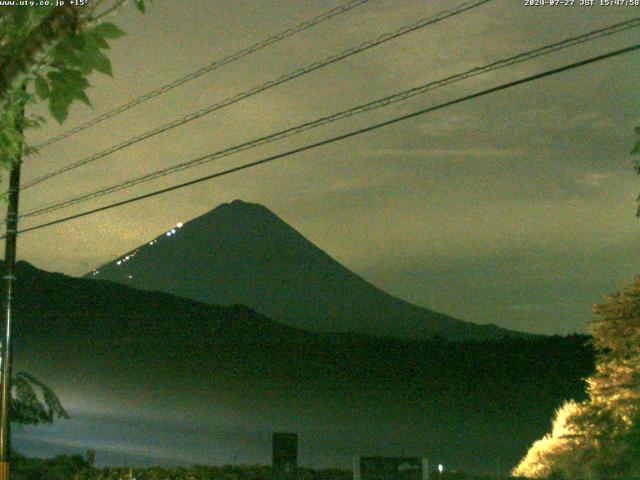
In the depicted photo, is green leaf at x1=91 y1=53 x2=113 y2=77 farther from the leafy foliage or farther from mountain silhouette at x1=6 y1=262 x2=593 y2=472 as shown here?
mountain silhouette at x1=6 y1=262 x2=593 y2=472

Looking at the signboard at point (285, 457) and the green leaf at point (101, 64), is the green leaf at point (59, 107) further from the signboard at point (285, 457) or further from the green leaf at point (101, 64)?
the signboard at point (285, 457)

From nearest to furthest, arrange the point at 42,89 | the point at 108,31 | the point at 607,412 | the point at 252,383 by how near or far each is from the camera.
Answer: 1. the point at 108,31
2. the point at 42,89
3. the point at 607,412
4. the point at 252,383

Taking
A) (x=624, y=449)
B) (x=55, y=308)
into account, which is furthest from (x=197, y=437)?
(x=55, y=308)

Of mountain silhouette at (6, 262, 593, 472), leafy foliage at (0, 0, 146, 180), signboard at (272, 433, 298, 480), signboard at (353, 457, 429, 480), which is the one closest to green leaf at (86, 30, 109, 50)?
leafy foliage at (0, 0, 146, 180)

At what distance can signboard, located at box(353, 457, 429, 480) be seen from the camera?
43.8 feet

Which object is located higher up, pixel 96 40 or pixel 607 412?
pixel 96 40

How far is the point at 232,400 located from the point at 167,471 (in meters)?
39.9

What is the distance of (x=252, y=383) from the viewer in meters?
66.8

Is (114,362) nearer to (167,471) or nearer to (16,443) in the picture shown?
(16,443)

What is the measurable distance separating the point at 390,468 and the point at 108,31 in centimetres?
933

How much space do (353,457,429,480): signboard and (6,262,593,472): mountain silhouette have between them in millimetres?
12908

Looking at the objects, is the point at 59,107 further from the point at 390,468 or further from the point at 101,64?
the point at 390,468

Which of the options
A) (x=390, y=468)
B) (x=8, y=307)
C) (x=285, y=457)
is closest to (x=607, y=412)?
(x=390, y=468)

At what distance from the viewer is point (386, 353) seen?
3206 inches
